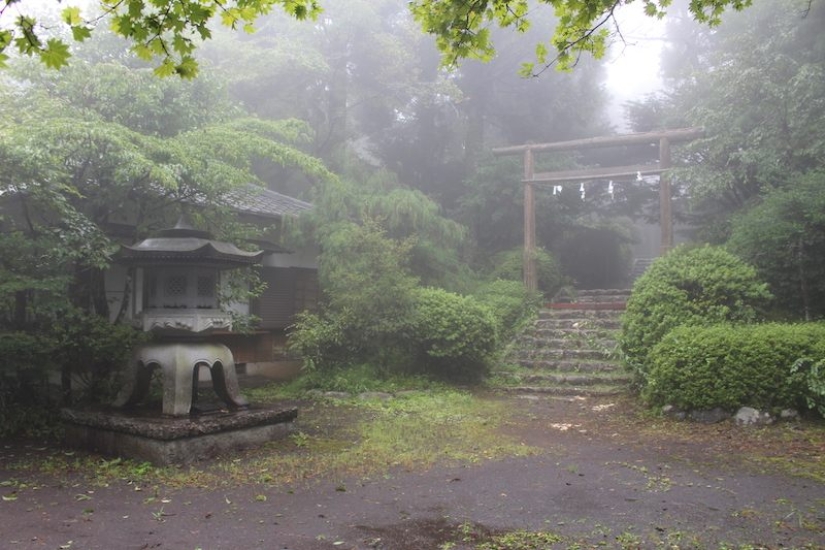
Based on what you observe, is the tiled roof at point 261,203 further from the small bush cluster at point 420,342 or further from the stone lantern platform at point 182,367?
the stone lantern platform at point 182,367

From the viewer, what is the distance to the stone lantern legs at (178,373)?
6.41 m

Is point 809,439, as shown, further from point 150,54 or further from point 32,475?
point 32,475

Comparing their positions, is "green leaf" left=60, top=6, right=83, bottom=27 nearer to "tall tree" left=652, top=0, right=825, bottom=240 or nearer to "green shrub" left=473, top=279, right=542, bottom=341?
"green shrub" left=473, top=279, right=542, bottom=341

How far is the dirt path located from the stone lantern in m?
1.39

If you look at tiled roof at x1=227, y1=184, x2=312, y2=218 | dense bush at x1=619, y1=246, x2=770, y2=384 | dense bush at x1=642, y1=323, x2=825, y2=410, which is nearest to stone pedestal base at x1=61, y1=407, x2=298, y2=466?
tiled roof at x1=227, y1=184, x2=312, y2=218

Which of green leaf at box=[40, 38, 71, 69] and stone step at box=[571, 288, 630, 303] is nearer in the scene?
green leaf at box=[40, 38, 71, 69]

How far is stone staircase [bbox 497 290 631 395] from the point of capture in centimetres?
1027

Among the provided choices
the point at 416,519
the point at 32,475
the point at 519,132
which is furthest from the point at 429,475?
the point at 519,132

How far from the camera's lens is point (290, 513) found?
171 inches

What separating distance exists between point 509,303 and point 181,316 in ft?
28.8

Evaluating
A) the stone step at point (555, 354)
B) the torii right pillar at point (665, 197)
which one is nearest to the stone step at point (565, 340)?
the stone step at point (555, 354)

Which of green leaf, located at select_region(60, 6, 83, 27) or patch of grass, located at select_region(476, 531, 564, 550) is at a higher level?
green leaf, located at select_region(60, 6, 83, 27)

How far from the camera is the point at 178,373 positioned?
6.43 m

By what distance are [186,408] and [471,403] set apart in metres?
4.47
